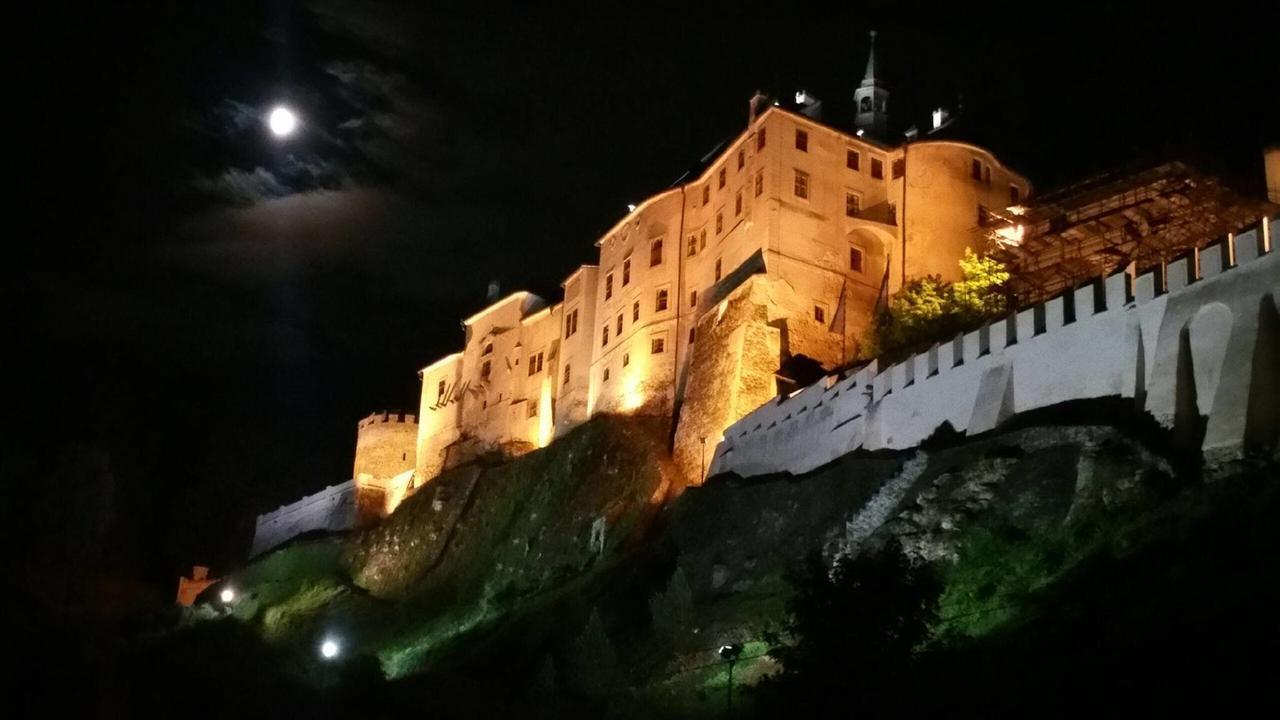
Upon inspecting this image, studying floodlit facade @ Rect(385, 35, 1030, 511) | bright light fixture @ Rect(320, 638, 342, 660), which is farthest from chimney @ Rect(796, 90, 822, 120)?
bright light fixture @ Rect(320, 638, 342, 660)

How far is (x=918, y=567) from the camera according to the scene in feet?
84.9

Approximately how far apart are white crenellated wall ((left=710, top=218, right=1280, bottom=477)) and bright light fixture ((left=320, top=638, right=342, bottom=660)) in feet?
64.1

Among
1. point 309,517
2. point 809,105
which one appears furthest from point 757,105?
point 309,517

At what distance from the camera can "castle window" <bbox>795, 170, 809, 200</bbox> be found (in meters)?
56.9

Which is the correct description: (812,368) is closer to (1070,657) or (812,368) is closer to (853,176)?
(853,176)

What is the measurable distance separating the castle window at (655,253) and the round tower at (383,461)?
24.9 metres

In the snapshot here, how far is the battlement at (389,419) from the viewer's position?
84.2m

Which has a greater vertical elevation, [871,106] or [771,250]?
[871,106]

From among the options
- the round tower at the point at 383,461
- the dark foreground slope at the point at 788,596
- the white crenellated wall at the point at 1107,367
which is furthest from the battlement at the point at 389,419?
the white crenellated wall at the point at 1107,367

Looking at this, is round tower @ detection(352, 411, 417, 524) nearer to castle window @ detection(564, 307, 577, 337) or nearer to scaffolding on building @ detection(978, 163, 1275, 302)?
castle window @ detection(564, 307, 577, 337)

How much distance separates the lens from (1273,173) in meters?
48.2

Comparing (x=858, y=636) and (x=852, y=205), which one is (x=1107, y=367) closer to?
(x=858, y=636)

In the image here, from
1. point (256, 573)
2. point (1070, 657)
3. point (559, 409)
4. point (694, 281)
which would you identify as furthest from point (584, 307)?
point (1070, 657)

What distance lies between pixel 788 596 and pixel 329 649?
2574 cm
